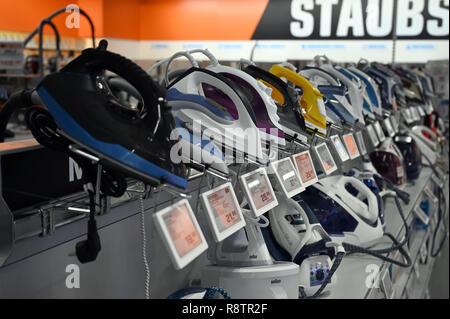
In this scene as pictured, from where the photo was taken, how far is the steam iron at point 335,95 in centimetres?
198

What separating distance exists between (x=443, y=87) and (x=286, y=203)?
4.65 metres

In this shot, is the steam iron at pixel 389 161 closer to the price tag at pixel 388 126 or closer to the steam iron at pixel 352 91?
the price tag at pixel 388 126

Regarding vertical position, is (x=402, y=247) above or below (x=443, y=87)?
below

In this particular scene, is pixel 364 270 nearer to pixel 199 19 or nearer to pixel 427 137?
pixel 427 137

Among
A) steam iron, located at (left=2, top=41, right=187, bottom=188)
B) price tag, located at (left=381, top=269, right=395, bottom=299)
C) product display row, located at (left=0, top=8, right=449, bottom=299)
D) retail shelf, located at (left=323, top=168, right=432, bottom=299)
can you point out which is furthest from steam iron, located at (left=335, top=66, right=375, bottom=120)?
steam iron, located at (left=2, top=41, right=187, bottom=188)

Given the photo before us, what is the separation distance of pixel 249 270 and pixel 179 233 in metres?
0.46

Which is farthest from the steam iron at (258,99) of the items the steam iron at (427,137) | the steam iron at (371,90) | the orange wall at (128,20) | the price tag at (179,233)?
the orange wall at (128,20)

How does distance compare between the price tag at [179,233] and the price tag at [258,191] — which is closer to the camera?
the price tag at [179,233]

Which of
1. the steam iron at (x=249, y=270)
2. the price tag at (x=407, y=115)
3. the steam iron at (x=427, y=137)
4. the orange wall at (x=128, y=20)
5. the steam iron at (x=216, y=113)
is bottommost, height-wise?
the steam iron at (x=249, y=270)

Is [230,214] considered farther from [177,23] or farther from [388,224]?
[177,23]

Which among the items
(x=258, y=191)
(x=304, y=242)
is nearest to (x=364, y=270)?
(x=304, y=242)

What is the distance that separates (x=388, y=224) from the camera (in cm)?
244
